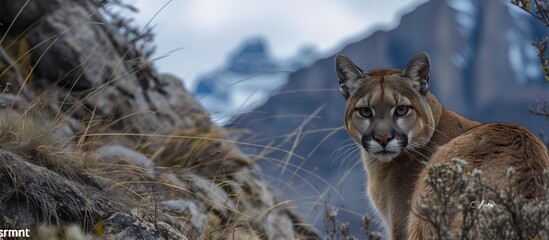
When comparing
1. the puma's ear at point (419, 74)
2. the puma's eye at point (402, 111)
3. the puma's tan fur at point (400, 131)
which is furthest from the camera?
the puma's ear at point (419, 74)

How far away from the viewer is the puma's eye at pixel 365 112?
5.97 metres

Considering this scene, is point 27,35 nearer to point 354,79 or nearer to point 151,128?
point 151,128

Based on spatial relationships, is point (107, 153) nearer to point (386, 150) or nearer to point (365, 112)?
point (365, 112)

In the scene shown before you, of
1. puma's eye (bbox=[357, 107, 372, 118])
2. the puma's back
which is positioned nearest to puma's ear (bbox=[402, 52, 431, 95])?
puma's eye (bbox=[357, 107, 372, 118])

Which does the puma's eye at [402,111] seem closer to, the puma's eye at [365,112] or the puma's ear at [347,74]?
the puma's eye at [365,112]

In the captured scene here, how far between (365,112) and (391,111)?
8.3 inches

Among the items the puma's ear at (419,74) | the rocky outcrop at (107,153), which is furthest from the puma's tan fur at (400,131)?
the rocky outcrop at (107,153)

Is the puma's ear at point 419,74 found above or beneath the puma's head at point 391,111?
above

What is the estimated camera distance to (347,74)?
641 cm

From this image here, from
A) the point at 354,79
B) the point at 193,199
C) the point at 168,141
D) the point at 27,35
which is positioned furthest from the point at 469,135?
the point at 27,35

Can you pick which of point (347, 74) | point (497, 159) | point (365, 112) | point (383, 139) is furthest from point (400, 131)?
point (497, 159)

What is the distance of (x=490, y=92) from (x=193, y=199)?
65946 millimetres

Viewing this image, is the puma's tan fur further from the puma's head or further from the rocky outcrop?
the rocky outcrop

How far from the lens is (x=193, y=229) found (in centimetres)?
576
